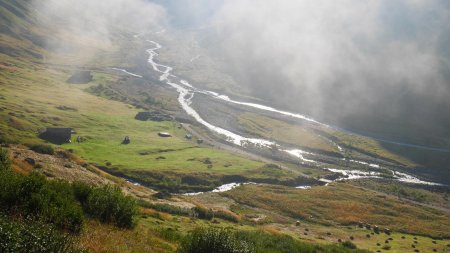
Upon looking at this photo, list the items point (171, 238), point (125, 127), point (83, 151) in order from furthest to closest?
point (125, 127) → point (83, 151) → point (171, 238)

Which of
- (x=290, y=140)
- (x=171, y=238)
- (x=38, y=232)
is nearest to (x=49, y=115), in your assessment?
(x=290, y=140)

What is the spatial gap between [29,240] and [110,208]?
17.0 meters

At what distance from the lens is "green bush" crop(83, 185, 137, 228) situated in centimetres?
3281

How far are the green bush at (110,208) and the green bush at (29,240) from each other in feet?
47.4

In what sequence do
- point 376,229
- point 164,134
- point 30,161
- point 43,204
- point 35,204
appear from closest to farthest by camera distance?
point 43,204, point 35,204, point 30,161, point 376,229, point 164,134

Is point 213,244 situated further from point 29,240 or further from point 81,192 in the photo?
point 81,192

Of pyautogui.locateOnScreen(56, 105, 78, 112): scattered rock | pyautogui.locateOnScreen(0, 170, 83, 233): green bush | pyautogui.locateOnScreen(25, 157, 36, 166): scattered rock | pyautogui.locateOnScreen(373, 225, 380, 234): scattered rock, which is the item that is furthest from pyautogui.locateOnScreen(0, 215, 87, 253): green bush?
pyautogui.locateOnScreen(56, 105, 78, 112): scattered rock

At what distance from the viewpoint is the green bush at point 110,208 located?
3281 cm

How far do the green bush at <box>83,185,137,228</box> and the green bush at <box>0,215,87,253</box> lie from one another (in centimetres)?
1446

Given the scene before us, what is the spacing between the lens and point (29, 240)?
16.6 metres

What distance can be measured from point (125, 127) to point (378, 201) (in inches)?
4223

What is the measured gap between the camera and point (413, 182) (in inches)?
6127

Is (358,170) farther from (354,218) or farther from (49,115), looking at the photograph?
(49,115)

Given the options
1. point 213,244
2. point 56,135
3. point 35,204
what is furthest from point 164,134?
point 35,204
